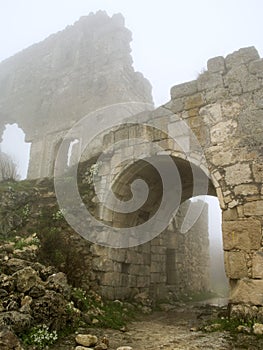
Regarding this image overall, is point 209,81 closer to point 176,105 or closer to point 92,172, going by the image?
point 176,105

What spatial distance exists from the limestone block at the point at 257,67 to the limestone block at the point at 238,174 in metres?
1.61

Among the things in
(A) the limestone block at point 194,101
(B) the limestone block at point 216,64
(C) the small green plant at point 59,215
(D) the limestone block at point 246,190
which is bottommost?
(C) the small green plant at point 59,215

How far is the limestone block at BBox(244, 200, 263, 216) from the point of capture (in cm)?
482

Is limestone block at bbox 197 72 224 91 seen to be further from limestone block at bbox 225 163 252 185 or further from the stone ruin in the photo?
limestone block at bbox 225 163 252 185

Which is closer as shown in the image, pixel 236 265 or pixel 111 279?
pixel 236 265

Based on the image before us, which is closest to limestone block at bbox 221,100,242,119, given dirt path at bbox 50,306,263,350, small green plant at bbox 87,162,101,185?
small green plant at bbox 87,162,101,185

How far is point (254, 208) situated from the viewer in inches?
192

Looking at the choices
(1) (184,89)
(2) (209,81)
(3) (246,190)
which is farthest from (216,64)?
(3) (246,190)

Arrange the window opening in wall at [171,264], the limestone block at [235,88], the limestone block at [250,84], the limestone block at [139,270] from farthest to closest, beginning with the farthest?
1. the window opening in wall at [171,264]
2. the limestone block at [139,270]
3. the limestone block at [235,88]
4. the limestone block at [250,84]

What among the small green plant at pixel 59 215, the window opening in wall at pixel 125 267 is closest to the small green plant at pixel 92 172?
the small green plant at pixel 59 215

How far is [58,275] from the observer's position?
4.43 m

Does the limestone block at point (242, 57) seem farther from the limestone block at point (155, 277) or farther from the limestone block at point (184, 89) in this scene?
the limestone block at point (155, 277)

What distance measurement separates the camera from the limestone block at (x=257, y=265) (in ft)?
14.8

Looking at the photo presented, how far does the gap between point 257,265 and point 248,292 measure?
0.40m
